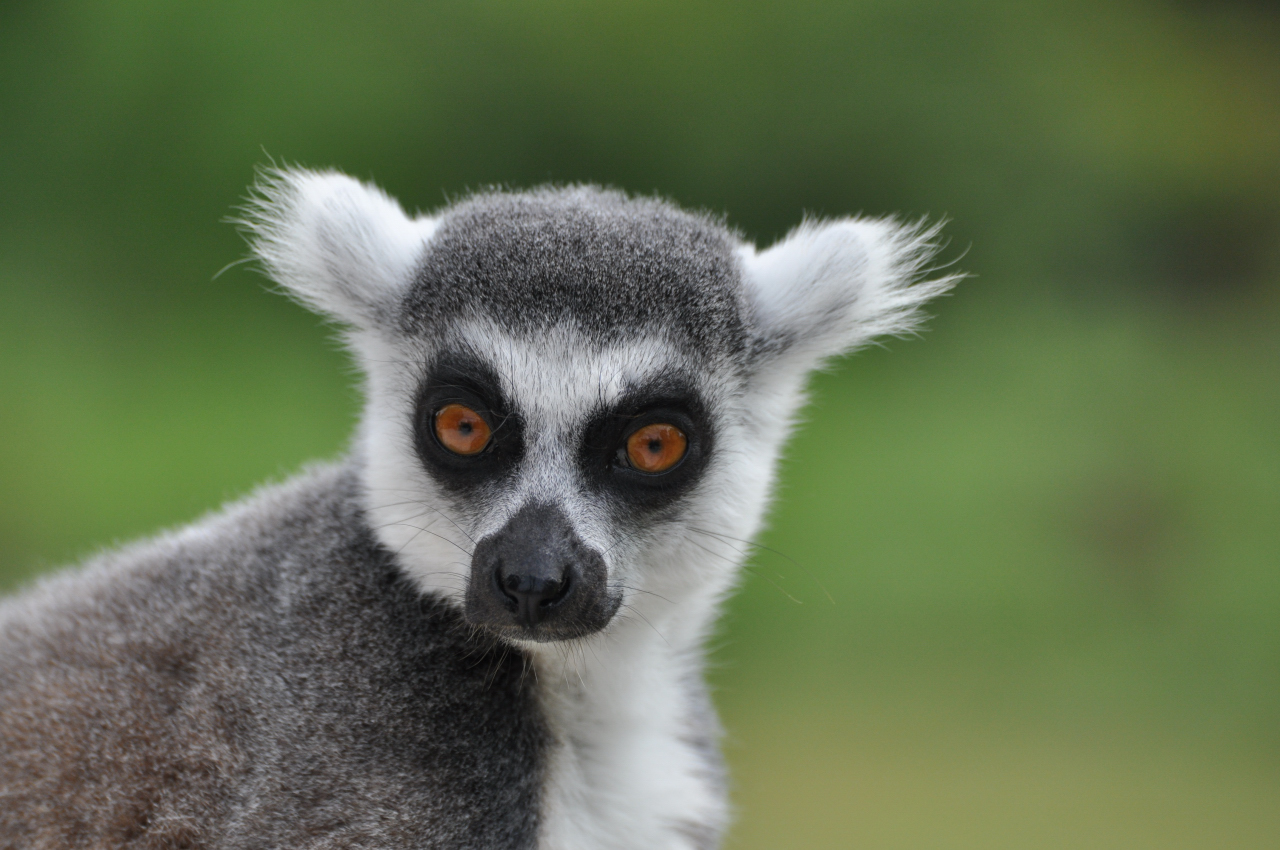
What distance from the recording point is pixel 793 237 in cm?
214

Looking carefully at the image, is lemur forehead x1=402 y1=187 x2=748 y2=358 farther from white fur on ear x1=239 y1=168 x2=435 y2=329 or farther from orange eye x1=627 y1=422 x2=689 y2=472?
orange eye x1=627 y1=422 x2=689 y2=472

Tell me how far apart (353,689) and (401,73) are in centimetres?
320

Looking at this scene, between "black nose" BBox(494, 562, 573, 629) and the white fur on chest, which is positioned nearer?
"black nose" BBox(494, 562, 573, 629)

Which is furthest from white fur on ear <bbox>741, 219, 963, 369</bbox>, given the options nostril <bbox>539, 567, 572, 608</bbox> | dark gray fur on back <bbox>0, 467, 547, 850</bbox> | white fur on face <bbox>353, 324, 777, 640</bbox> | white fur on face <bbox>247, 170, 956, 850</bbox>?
dark gray fur on back <bbox>0, 467, 547, 850</bbox>

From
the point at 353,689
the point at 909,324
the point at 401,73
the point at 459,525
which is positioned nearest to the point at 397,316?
the point at 459,525

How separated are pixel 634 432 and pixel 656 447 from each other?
0.15ft

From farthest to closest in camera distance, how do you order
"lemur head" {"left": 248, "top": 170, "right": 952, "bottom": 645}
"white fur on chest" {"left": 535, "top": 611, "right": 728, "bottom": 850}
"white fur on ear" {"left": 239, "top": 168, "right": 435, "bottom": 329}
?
"white fur on ear" {"left": 239, "top": 168, "right": 435, "bottom": 329} < "white fur on chest" {"left": 535, "top": 611, "right": 728, "bottom": 850} < "lemur head" {"left": 248, "top": 170, "right": 952, "bottom": 645}

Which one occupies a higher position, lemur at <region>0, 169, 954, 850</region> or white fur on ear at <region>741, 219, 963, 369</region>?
white fur on ear at <region>741, 219, 963, 369</region>

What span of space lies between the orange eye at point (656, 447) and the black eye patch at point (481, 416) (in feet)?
0.62

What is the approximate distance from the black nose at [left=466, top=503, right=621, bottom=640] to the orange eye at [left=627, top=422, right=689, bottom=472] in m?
0.19

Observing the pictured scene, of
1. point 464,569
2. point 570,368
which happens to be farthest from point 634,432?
point 464,569

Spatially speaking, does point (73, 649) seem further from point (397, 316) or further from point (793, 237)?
point (793, 237)

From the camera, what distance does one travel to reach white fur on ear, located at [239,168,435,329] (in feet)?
6.45

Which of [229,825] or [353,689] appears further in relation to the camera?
[353,689]
